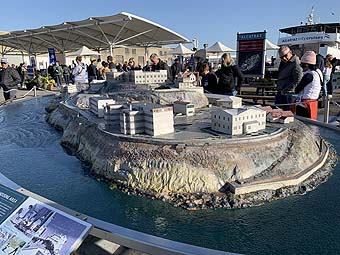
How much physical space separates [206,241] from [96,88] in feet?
30.5

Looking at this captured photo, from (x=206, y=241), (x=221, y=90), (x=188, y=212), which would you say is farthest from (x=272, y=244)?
(x=221, y=90)

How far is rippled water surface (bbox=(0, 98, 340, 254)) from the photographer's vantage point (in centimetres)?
383

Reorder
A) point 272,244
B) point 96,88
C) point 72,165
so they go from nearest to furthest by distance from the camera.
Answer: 1. point 272,244
2. point 72,165
3. point 96,88

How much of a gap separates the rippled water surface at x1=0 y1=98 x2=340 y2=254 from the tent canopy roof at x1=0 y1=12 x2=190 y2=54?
17427 mm

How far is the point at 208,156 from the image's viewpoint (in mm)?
4980

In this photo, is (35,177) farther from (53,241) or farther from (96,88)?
(96,88)

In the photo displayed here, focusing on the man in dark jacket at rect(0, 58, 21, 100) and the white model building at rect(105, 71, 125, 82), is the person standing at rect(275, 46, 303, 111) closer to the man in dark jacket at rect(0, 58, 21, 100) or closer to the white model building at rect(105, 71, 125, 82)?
the white model building at rect(105, 71, 125, 82)

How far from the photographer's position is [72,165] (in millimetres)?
6715

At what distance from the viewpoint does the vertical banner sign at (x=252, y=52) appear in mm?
15750

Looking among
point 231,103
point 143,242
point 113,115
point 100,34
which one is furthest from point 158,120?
point 100,34

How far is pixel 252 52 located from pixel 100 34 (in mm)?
16918

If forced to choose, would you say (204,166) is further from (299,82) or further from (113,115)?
(299,82)

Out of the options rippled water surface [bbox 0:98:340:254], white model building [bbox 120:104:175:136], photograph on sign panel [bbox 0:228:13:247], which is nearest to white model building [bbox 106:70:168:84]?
rippled water surface [bbox 0:98:340:254]

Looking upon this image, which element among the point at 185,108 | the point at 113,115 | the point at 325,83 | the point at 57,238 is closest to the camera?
the point at 57,238
